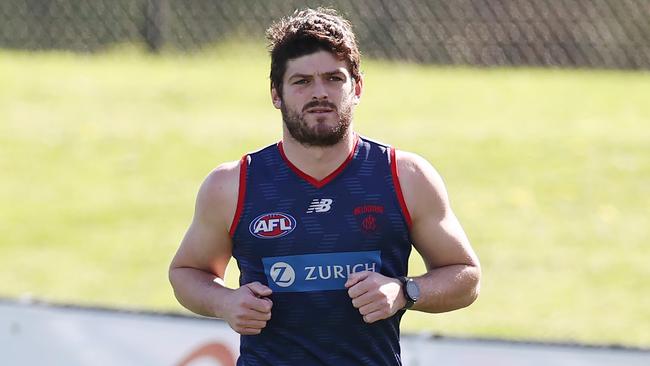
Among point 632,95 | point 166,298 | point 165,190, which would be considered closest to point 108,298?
point 166,298

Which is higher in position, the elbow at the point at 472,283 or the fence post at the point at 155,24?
the fence post at the point at 155,24

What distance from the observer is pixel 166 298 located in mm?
8805

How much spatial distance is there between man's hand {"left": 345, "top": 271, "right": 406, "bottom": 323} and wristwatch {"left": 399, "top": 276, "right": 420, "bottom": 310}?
0.27ft

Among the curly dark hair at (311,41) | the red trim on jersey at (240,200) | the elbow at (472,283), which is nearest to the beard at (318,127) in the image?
the curly dark hair at (311,41)

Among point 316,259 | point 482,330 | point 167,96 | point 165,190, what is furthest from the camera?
point 167,96

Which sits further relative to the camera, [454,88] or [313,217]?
[454,88]

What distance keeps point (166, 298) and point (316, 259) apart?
197 inches

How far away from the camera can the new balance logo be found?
13.1 feet

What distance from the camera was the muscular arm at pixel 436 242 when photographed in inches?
157

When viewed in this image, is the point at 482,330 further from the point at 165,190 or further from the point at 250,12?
the point at 250,12

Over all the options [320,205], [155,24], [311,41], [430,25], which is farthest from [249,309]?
[155,24]

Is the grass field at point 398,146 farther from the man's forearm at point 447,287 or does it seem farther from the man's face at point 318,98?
the man's face at point 318,98

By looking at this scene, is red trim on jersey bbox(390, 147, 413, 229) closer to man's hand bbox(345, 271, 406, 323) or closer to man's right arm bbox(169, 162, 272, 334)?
man's hand bbox(345, 271, 406, 323)

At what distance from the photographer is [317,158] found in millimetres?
4027
